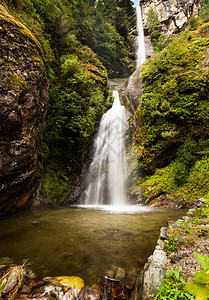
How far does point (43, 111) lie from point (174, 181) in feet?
25.8

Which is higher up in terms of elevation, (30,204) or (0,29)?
(0,29)

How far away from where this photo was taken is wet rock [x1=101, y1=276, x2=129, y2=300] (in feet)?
5.88

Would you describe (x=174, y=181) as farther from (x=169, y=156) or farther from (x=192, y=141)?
(x=192, y=141)

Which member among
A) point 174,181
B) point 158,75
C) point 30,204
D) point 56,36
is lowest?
point 30,204

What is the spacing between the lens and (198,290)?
99 cm

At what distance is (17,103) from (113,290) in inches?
188

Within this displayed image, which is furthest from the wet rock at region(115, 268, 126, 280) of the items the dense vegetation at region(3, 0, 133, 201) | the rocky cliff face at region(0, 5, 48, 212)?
the dense vegetation at region(3, 0, 133, 201)

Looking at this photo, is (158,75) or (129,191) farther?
(158,75)

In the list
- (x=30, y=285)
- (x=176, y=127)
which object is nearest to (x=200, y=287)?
(x=30, y=285)

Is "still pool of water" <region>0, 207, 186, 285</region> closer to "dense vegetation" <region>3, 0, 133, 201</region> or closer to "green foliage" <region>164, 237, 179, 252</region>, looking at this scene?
"green foliage" <region>164, 237, 179, 252</region>

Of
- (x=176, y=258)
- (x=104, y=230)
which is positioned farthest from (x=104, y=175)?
(x=176, y=258)

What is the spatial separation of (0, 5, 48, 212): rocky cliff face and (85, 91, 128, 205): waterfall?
Answer: 6.09 meters

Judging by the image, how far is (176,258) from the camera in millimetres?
2033

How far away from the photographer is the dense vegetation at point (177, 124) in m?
8.23
